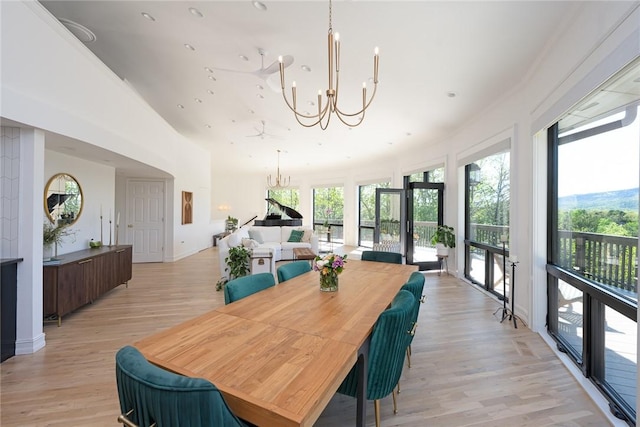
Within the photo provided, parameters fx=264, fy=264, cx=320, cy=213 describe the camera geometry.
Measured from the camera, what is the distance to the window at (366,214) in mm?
8527

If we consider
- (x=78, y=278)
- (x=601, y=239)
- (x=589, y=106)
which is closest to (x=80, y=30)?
(x=78, y=278)

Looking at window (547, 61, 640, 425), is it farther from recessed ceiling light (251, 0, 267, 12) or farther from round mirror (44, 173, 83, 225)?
round mirror (44, 173, 83, 225)

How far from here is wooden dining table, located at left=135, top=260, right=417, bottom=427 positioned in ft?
2.99

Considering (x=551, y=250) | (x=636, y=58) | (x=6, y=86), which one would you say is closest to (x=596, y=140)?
(x=636, y=58)

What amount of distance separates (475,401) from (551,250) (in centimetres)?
200

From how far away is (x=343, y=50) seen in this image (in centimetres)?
306

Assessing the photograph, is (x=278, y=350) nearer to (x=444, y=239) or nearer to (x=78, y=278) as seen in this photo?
(x=78, y=278)

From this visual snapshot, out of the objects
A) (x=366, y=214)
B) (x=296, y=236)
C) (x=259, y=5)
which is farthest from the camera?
(x=366, y=214)

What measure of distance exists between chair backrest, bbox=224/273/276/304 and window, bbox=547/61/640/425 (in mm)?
2541

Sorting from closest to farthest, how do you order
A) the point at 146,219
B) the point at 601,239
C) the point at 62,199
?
1. the point at 601,239
2. the point at 62,199
3. the point at 146,219

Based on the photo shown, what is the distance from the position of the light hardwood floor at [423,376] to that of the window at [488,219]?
3.07ft

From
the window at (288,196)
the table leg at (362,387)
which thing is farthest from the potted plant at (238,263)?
the window at (288,196)

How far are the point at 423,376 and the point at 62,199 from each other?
205 inches

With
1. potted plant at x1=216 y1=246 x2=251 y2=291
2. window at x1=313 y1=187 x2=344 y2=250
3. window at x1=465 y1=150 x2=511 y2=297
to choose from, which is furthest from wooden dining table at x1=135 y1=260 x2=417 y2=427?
window at x1=313 y1=187 x2=344 y2=250
